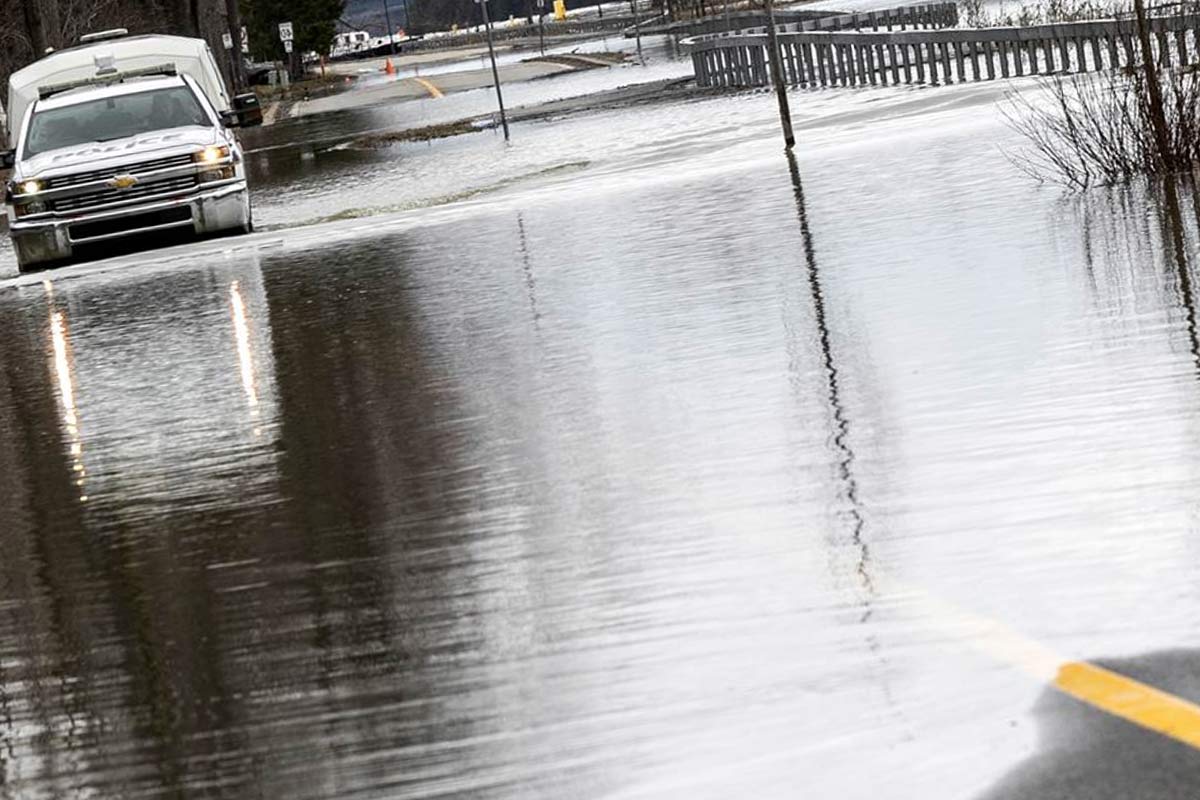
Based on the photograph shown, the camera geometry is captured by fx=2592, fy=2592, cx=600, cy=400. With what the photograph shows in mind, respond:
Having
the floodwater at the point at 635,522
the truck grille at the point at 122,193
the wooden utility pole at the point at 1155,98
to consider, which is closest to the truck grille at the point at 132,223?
the truck grille at the point at 122,193

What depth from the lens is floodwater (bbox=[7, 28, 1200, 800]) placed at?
591cm

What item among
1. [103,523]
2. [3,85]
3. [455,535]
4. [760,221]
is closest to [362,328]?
[760,221]

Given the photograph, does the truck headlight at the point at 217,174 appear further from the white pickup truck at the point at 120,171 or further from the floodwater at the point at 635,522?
the floodwater at the point at 635,522

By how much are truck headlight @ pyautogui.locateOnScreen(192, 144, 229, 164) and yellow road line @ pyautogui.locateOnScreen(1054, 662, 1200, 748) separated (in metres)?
19.2

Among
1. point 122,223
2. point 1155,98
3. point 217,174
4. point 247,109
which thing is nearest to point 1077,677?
point 1155,98

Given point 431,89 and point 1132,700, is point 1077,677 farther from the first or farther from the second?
point 431,89

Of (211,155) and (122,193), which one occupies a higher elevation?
(211,155)

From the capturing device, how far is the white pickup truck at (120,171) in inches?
955

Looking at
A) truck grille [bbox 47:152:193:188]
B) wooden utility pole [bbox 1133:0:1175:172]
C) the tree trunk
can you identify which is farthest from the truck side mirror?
the tree trunk

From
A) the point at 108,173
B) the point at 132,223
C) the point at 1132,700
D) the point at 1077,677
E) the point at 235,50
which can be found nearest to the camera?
the point at 1132,700

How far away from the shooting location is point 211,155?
24.4m

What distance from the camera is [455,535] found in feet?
28.1

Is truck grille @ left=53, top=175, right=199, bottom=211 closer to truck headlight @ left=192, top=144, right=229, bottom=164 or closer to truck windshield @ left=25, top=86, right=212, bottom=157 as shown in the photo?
truck headlight @ left=192, top=144, right=229, bottom=164

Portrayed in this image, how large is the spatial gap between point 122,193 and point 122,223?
1.11 ft
